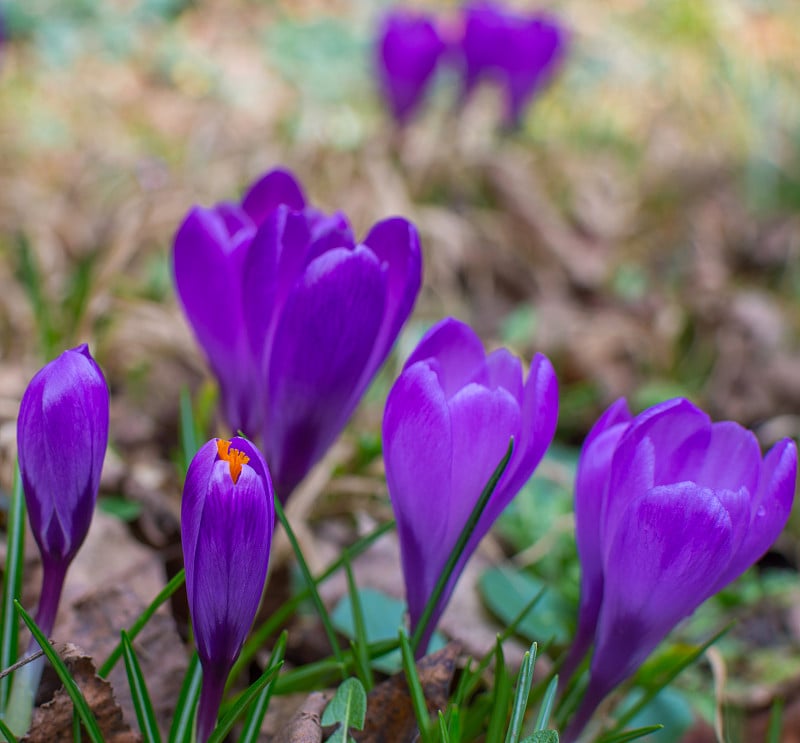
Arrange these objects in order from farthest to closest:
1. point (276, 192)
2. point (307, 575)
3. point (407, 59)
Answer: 1. point (407, 59)
2. point (276, 192)
3. point (307, 575)

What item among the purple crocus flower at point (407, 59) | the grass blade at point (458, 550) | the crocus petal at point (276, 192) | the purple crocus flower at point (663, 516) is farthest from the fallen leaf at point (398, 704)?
the purple crocus flower at point (407, 59)

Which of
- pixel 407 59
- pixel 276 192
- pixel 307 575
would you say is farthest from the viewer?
pixel 407 59

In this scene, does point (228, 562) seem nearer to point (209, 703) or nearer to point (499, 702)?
point (209, 703)

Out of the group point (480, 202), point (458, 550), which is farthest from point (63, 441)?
point (480, 202)

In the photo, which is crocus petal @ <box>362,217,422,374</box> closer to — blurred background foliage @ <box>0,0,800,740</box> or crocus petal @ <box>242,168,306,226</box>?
crocus petal @ <box>242,168,306,226</box>

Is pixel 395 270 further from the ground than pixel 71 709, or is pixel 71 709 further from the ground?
pixel 395 270

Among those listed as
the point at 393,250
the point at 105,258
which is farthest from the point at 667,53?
the point at 393,250

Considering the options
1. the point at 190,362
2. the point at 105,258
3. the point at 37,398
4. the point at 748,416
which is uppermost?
the point at 37,398

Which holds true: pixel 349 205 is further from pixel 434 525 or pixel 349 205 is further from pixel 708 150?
pixel 708 150

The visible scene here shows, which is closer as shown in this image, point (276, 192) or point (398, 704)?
point (398, 704)
